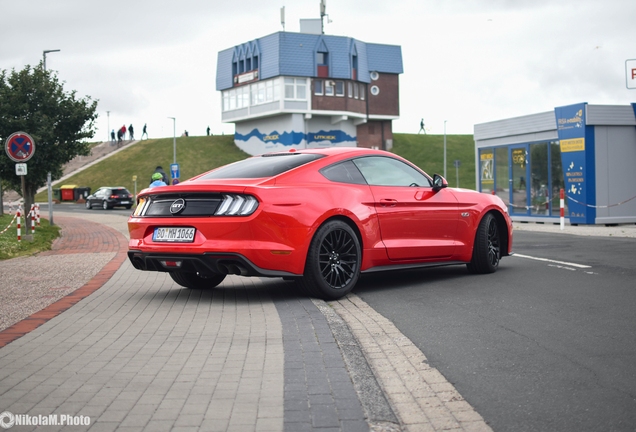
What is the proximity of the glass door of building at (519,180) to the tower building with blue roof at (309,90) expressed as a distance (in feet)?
157

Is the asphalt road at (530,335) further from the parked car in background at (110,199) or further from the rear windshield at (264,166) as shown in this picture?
the parked car in background at (110,199)

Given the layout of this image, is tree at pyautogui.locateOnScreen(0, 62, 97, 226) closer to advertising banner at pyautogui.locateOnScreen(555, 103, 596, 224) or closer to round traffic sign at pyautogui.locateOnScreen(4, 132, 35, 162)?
round traffic sign at pyautogui.locateOnScreen(4, 132, 35, 162)

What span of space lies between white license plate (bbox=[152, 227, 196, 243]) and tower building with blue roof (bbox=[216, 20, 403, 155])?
219ft

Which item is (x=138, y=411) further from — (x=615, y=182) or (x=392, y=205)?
(x=615, y=182)

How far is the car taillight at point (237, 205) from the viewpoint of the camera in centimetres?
745

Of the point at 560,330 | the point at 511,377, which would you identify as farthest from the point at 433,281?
the point at 511,377

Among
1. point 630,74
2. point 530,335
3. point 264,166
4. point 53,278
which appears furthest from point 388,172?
point 630,74

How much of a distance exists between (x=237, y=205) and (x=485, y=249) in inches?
146

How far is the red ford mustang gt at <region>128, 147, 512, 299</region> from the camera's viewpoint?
746 cm

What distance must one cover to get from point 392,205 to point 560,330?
116 inches

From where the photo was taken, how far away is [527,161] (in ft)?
89.0

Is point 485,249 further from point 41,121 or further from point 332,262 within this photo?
point 41,121

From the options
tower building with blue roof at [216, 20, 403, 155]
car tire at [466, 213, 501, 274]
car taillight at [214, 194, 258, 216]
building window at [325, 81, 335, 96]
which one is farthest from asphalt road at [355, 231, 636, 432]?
building window at [325, 81, 335, 96]

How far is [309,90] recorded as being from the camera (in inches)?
2968
